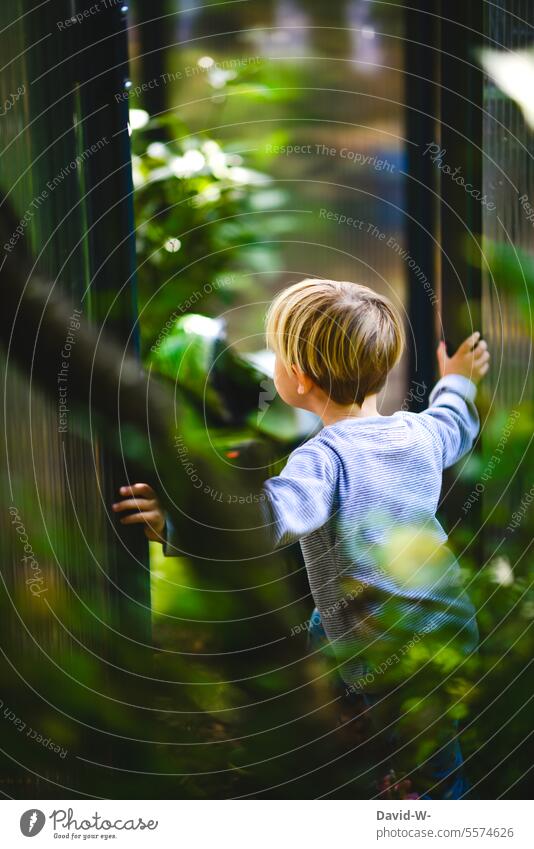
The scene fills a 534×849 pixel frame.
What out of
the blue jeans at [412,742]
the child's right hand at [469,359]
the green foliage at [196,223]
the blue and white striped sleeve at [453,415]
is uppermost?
the green foliage at [196,223]

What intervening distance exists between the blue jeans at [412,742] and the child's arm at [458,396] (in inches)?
6.3

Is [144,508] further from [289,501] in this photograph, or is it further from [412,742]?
[412,742]

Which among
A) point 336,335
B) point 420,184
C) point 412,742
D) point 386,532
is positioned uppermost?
point 420,184

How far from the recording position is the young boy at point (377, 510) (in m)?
0.54

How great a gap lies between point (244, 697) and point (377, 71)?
17.6 inches

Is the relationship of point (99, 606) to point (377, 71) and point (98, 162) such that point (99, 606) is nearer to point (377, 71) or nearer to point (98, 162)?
point (98, 162)

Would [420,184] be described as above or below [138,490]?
above

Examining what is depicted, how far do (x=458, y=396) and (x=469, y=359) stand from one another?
28 millimetres

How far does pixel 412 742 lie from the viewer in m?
0.59

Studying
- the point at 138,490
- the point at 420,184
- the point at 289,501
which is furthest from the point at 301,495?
the point at 420,184

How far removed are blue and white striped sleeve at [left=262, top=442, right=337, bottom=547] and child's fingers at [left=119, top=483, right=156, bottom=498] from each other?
3.3 inches

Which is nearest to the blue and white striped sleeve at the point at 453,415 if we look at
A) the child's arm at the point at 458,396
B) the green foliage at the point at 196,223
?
the child's arm at the point at 458,396

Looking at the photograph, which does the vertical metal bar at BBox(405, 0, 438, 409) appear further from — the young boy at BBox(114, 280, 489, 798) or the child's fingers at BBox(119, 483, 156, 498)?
the child's fingers at BBox(119, 483, 156, 498)

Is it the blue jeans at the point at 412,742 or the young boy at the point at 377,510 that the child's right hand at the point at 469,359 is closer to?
the young boy at the point at 377,510
